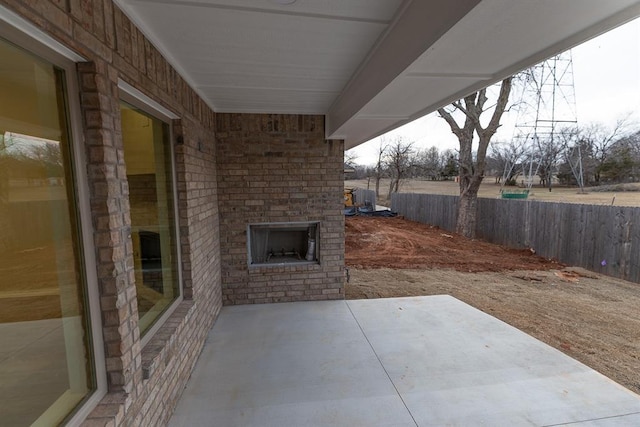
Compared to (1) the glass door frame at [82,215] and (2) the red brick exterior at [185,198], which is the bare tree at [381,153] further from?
(1) the glass door frame at [82,215]

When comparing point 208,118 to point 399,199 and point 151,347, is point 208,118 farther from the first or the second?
point 399,199

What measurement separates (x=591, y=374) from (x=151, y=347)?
3.42m

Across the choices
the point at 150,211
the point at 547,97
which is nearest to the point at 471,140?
the point at 547,97

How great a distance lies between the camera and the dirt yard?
11.2 ft

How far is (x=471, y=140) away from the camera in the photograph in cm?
1006

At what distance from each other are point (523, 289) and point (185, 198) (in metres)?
5.87

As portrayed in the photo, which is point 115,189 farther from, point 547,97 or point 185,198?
point 547,97

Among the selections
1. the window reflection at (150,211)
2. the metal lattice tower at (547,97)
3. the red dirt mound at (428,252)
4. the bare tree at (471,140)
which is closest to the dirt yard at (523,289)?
the red dirt mound at (428,252)

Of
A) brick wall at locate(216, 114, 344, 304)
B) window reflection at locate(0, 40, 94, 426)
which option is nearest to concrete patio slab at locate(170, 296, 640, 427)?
brick wall at locate(216, 114, 344, 304)

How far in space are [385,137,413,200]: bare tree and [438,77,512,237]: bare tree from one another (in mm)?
8535

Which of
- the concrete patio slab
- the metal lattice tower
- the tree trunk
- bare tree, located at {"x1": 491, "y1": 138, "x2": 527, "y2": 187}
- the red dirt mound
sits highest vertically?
the metal lattice tower

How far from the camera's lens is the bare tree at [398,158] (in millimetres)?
19219

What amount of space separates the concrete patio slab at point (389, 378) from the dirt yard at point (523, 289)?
2.68ft

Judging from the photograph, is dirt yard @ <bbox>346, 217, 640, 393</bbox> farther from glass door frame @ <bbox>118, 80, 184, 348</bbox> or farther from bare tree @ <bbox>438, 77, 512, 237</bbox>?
glass door frame @ <bbox>118, 80, 184, 348</bbox>
